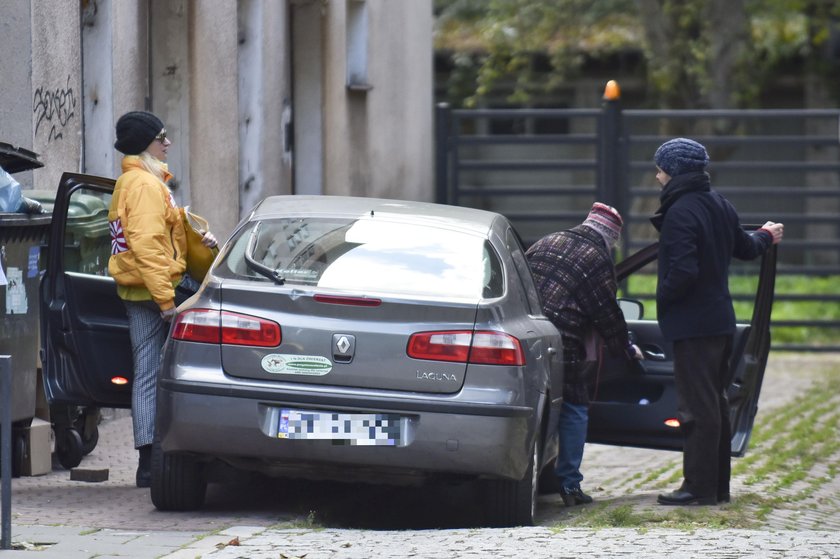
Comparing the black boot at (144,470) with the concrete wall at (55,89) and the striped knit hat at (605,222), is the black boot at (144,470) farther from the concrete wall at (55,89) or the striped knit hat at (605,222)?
the striped knit hat at (605,222)

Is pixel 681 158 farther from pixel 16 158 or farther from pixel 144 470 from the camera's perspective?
pixel 16 158

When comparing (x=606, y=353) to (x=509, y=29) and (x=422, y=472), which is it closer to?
(x=422, y=472)

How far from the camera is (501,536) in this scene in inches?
251

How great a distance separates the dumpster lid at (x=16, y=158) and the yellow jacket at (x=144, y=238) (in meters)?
0.73

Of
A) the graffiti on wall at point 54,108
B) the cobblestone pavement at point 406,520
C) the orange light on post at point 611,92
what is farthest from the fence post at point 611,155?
the graffiti on wall at point 54,108

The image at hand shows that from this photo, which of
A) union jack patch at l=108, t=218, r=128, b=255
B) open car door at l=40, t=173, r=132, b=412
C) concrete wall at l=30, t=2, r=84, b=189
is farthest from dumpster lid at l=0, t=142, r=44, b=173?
concrete wall at l=30, t=2, r=84, b=189

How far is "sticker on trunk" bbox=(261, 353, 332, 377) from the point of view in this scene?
6.67 m

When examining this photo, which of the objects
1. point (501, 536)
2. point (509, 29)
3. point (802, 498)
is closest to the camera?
point (501, 536)

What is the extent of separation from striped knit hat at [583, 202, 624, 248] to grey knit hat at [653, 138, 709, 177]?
385 millimetres

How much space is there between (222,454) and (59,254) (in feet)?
5.58

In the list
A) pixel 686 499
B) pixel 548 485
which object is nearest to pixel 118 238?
pixel 548 485

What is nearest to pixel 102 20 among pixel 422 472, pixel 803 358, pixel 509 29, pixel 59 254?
pixel 59 254

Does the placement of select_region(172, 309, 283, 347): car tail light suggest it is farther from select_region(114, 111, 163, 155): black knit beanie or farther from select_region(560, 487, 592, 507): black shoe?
select_region(560, 487, 592, 507): black shoe

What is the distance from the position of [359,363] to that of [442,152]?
11.9 m
